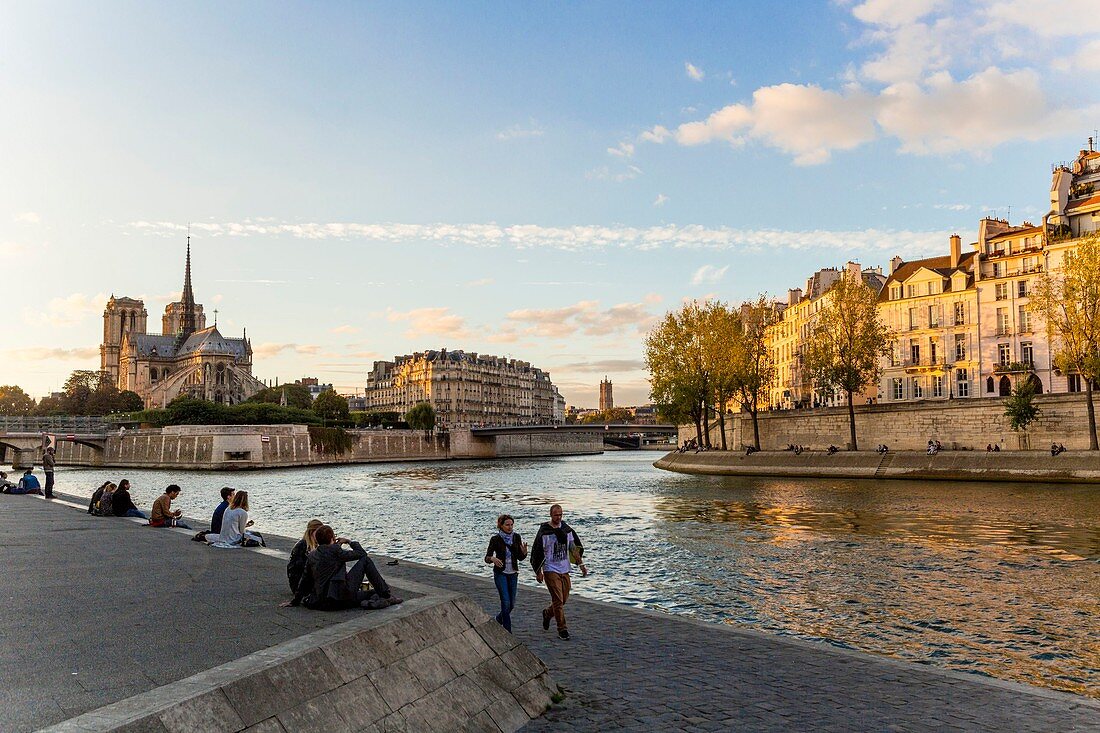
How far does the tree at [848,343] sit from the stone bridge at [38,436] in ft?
268

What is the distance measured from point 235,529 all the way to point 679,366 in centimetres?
6227

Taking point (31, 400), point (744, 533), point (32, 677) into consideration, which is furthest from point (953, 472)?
point (31, 400)

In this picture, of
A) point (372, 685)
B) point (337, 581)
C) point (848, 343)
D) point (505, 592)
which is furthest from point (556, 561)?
point (848, 343)

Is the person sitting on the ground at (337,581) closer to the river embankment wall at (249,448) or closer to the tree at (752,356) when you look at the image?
the tree at (752,356)

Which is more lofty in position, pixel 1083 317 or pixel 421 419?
pixel 1083 317

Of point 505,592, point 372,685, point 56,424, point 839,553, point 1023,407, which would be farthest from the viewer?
point 56,424

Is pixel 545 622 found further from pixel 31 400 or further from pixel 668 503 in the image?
pixel 31 400

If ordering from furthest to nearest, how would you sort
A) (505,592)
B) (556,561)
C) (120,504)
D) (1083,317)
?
1. (1083,317)
2. (120,504)
3. (556,561)
4. (505,592)

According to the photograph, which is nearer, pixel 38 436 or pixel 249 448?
pixel 249 448

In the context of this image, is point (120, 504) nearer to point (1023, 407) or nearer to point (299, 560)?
point (299, 560)

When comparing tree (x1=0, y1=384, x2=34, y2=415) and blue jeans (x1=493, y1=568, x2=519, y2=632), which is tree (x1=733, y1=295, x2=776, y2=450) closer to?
blue jeans (x1=493, y1=568, x2=519, y2=632)

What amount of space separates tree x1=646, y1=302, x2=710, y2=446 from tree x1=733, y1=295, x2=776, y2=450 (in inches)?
147

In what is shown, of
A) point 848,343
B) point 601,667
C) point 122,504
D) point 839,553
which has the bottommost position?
point 839,553

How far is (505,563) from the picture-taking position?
43.1 feet
